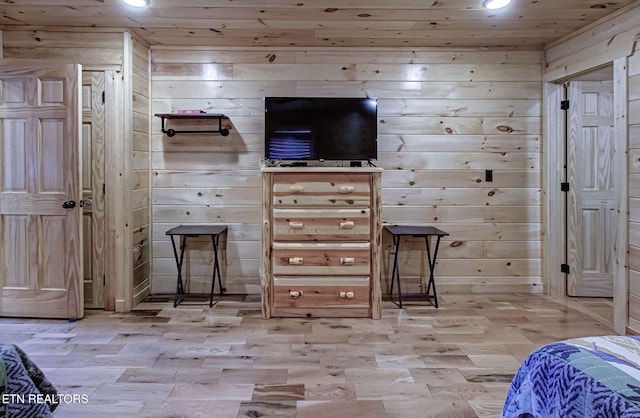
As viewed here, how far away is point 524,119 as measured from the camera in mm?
4113

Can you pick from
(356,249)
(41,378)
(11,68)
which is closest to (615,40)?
(356,249)

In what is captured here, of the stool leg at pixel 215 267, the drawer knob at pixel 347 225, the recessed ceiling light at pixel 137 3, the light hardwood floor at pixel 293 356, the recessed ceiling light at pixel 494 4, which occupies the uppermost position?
the recessed ceiling light at pixel 137 3

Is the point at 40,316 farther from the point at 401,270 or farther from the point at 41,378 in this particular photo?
the point at 401,270

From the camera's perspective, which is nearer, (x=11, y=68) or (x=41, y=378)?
(x=41, y=378)

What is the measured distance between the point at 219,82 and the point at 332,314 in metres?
2.29

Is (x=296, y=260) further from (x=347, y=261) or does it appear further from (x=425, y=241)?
(x=425, y=241)

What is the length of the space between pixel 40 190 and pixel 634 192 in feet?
14.2

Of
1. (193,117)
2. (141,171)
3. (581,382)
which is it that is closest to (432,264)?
(193,117)

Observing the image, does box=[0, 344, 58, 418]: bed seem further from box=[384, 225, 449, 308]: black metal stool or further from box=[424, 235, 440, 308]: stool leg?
box=[424, 235, 440, 308]: stool leg

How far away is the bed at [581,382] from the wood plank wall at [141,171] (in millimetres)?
3219

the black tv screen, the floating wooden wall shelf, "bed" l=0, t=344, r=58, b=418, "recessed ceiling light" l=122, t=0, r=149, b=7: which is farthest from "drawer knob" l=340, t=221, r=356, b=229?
"bed" l=0, t=344, r=58, b=418

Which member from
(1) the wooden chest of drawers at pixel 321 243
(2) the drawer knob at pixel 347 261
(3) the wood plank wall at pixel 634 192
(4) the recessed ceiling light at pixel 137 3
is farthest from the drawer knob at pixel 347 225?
(4) the recessed ceiling light at pixel 137 3

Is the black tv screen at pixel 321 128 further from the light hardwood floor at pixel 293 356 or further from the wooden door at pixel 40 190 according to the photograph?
the wooden door at pixel 40 190

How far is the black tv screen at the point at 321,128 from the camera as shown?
12.5 ft
